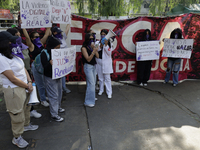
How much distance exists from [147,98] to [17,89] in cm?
343

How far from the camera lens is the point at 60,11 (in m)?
4.05

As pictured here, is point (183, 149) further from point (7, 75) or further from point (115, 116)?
point (7, 75)

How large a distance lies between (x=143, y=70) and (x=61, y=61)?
3.22 m

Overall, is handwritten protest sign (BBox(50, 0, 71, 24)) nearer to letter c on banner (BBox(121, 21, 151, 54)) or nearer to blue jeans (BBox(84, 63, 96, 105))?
blue jeans (BBox(84, 63, 96, 105))

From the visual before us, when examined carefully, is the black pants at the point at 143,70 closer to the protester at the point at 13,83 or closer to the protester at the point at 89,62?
the protester at the point at 89,62

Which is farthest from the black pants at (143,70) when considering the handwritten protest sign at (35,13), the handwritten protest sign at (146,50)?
the handwritten protest sign at (35,13)

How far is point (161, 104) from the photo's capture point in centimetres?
407

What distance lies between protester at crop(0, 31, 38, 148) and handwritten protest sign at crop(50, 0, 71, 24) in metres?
1.99

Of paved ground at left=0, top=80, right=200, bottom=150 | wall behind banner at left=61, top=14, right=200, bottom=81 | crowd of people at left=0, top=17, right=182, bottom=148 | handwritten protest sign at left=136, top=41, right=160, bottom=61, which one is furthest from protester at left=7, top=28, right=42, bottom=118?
handwritten protest sign at left=136, top=41, right=160, bottom=61

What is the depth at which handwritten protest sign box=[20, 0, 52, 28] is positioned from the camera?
3461 mm

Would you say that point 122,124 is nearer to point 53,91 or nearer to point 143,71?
point 53,91

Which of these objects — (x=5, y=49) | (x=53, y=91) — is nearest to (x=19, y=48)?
(x=5, y=49)

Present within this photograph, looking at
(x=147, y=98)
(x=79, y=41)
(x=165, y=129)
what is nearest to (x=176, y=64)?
(x=147, y=98)

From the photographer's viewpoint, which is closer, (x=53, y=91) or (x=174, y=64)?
(x=53, y=91)
